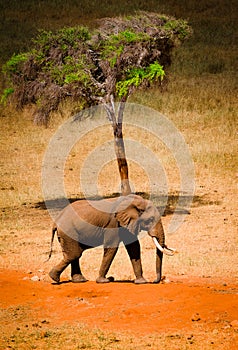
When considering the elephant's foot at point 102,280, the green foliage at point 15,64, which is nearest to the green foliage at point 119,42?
the green foliage at point 15,64

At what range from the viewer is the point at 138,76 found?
2250 cm

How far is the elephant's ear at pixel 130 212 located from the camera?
51.4 ft

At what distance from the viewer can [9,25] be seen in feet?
156

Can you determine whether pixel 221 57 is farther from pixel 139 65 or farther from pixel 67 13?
pixel 139 65

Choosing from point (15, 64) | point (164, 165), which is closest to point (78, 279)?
point (15, 64)

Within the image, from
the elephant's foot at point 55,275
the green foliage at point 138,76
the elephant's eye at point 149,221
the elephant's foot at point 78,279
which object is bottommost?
the elephant's foot at point 78,279

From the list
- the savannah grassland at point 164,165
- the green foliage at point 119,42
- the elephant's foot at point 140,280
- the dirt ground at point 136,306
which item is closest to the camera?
the dirt ground at point 136,306

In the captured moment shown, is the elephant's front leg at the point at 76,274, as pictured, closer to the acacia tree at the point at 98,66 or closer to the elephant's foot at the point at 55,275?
the elephant's foot at the point at 55,275

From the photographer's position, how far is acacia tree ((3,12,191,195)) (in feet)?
74.6

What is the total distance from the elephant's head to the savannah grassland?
1.48 meters

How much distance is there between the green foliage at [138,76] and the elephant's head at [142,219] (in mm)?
6908

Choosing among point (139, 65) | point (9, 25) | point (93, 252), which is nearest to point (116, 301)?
point (93, 252)

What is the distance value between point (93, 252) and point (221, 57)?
79.2 feet

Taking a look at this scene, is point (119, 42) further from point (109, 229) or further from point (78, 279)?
point (78, 279)
